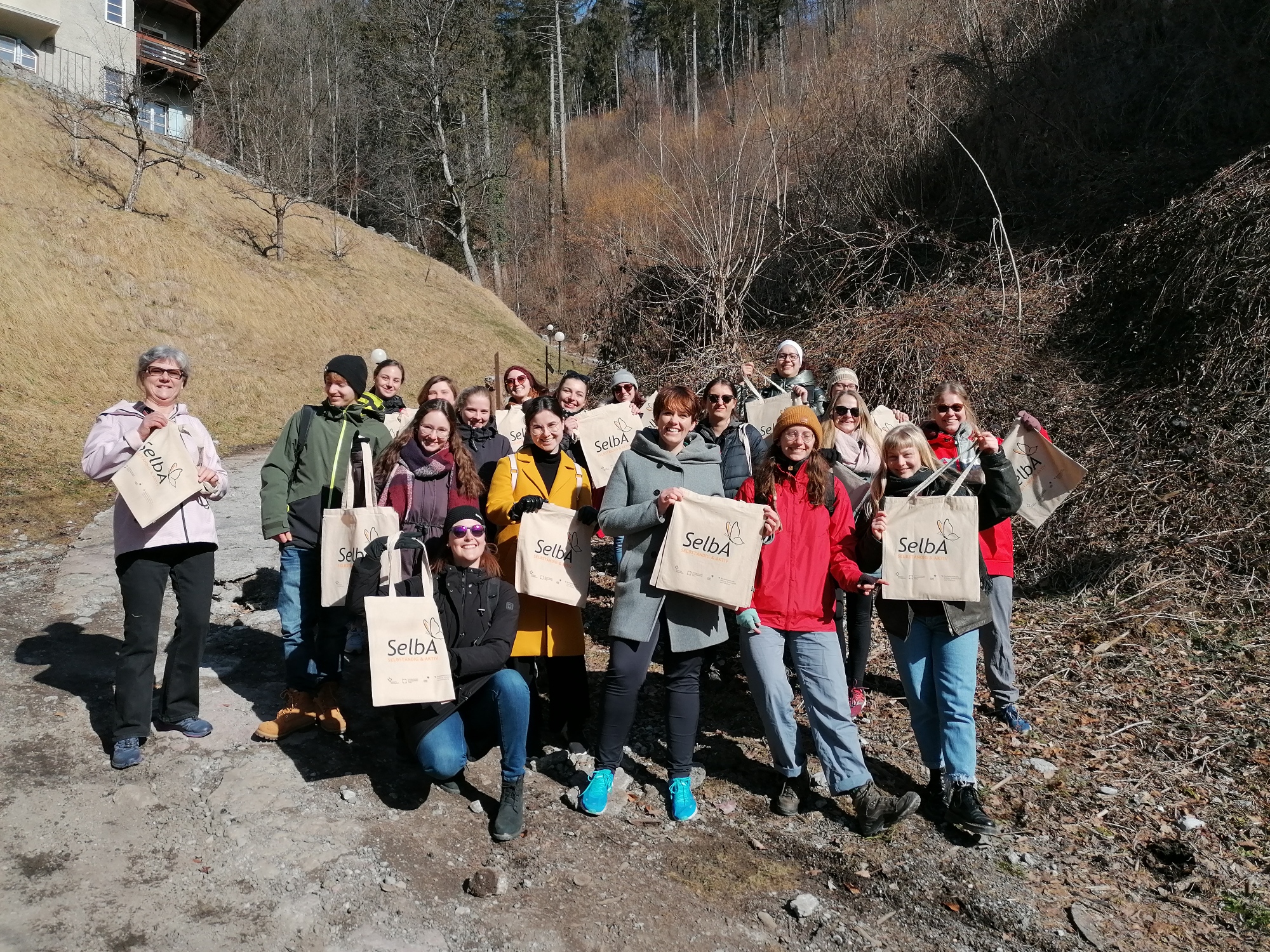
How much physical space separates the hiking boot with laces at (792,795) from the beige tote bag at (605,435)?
2.29 m

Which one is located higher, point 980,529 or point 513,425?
point 513,425

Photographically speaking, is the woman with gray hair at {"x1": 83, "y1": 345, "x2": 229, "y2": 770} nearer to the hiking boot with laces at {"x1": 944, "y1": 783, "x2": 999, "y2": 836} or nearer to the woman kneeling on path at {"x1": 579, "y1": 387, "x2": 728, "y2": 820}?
the woman kneeling on path at {"x1": 579, "y1": 387, "x2": 728, "y2": 820}

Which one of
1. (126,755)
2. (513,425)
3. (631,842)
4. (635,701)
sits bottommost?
(631,842)

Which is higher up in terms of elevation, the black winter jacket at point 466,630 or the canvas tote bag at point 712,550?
the canvas tote bag at point 712,550

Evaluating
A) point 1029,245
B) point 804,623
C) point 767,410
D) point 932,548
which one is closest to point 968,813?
point 804,623

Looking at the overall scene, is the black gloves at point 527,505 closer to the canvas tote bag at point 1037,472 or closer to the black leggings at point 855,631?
the black leggings at point 855,631

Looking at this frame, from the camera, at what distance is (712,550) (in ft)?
12.9

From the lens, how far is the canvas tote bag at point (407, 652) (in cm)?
369

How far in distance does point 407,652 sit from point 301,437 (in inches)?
74.2

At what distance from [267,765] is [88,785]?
778mm

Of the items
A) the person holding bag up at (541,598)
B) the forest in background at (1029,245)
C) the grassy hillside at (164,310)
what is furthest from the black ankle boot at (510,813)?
the grassy hillside at (164,310)

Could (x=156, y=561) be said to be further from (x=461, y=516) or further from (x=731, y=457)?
(x=731, y=457)

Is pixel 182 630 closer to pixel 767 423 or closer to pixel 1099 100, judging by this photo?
pixel 767 423

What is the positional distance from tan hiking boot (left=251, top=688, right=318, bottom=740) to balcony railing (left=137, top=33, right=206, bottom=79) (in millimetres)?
38241
